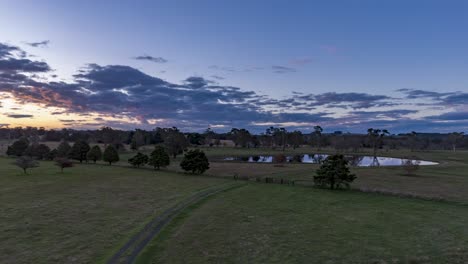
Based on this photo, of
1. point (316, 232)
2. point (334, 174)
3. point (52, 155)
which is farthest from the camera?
point (52, 155)

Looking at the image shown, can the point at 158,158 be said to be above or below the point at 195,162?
above

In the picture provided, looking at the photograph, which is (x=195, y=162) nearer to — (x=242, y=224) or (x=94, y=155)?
(x=94, y=155)

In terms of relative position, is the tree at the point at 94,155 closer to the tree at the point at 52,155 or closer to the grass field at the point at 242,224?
the tree at the point at 52,155

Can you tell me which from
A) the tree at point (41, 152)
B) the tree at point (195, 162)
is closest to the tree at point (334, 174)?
the tree at point (195, 162)

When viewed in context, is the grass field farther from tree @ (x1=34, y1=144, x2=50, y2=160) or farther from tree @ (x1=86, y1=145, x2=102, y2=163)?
tree @ (x1=34, y1=144, x2=50, y2=160)

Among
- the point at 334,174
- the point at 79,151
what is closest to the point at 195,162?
the point at 334,174

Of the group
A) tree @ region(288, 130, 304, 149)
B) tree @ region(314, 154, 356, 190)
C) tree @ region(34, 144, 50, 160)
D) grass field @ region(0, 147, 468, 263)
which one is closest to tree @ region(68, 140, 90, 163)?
tree @ region(34, 144, 50, 160)
